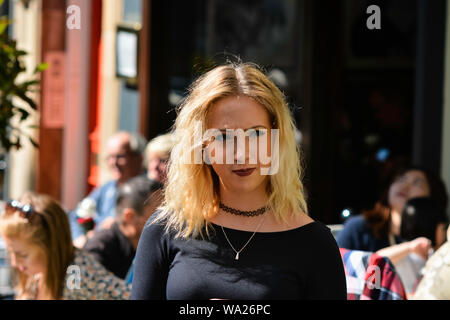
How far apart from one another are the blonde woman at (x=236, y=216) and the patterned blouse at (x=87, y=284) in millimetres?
1182

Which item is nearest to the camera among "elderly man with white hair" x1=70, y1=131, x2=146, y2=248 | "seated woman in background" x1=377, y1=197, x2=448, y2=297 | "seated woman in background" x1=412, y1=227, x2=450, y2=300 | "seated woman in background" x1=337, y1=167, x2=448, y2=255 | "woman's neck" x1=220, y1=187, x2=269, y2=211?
"woman's neck" x1=220, y1=187, x2=269, y2=211

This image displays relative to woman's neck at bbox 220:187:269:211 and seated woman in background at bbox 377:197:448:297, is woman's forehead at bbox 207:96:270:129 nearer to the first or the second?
woman's neck at bbox 220:187:269:211

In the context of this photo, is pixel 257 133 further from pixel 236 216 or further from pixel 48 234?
pixel 48 234

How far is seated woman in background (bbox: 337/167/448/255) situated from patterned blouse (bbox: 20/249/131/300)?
1.22 m

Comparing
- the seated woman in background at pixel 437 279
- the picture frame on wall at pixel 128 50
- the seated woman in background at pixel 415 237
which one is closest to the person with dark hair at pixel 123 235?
the seated woman in background at pixel 415 237

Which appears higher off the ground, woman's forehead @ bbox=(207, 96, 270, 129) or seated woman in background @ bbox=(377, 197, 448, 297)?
woman's forehead @ bbox=(207, 96, 270, 129)

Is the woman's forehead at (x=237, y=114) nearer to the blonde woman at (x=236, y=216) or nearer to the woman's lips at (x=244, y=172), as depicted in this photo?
the blonde woman at (x=236, y=216)

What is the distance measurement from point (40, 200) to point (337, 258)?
172cm

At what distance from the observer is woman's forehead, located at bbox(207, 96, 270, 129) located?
70.9 inches

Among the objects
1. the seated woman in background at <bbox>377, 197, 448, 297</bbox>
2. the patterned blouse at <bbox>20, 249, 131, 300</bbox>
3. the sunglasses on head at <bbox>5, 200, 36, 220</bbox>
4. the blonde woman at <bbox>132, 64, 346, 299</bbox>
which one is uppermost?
the blonde woman at <bbox>132, 64, 346, 299</bbox>

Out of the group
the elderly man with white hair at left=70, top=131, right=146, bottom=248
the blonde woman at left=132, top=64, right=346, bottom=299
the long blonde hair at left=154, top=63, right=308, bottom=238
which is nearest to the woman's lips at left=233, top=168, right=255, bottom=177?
the blonde woman at left=132, top=64, right=346, bottom=299

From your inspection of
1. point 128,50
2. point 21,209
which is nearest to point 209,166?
point 21,209
